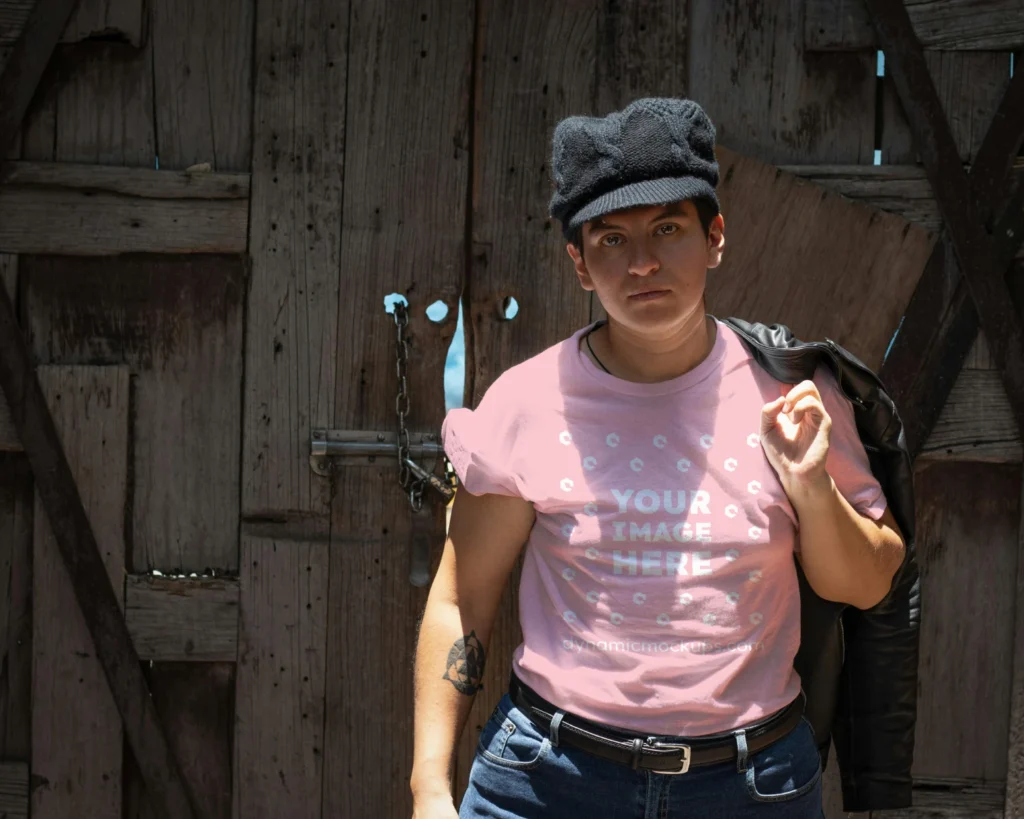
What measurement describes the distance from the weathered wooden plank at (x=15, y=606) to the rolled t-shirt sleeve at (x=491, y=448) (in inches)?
51.7

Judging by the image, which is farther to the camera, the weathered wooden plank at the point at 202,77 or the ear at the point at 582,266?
the weathered wooden plank at the point at 202,77

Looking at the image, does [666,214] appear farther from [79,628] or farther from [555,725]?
[79,628]

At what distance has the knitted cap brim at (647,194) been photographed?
177 cm

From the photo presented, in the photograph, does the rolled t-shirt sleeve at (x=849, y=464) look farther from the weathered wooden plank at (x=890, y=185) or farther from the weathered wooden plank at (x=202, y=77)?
the weathered wooden plank at (x=202, y=77)

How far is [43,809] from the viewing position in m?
2.80

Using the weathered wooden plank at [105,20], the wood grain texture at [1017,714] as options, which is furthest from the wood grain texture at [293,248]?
the wood grain texture at [1017,714]

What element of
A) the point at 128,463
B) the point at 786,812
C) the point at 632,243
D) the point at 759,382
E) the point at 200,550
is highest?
the point at 632,243

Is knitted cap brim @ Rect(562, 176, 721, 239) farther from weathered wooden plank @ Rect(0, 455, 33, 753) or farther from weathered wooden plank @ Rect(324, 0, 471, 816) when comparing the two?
weathered wooden plank @ Rect(0, 455, 33, 753)

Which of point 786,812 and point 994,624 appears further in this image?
point 994,624

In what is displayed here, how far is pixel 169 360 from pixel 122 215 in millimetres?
359

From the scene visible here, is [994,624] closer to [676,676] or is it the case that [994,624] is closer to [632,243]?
[676,676]

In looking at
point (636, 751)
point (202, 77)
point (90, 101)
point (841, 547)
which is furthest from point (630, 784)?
point (90, 101)

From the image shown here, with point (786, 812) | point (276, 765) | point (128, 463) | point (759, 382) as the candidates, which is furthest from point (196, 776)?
point (759, 382)

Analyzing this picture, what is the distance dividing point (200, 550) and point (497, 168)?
46.3 inches
